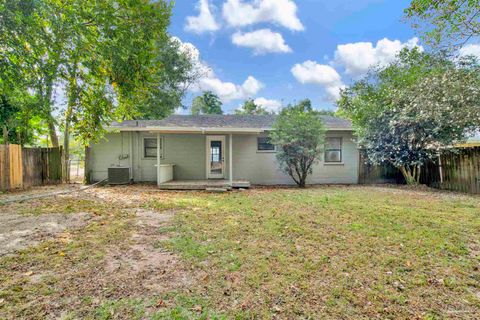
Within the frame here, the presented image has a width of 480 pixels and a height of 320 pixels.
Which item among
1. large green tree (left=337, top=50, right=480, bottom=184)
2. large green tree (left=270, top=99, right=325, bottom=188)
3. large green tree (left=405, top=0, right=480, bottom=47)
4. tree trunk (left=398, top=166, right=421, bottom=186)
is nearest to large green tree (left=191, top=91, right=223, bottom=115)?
large green tree (left=337, top=50, right=480, bottom=184)

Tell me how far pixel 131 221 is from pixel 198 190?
4552mm

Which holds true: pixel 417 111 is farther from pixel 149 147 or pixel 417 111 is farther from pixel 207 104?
pixel 207 104

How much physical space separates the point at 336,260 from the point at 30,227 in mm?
5548

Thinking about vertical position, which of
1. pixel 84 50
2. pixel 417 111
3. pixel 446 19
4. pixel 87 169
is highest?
pixel 84 50

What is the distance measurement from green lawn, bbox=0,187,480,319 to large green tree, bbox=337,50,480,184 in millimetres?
3261

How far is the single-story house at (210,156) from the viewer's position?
1148 cm

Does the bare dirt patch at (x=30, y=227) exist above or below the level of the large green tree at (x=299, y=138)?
below

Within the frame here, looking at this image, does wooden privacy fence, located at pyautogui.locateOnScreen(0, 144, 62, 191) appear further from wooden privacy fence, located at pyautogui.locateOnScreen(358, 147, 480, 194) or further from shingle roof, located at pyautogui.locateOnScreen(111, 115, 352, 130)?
wooden privacy fence, located at pyautogui.locateOnScreen(358, 147, 480, 194)

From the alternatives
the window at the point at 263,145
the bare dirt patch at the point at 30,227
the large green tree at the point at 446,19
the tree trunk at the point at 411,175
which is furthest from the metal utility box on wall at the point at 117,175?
the tree trunk at the point at 411,175

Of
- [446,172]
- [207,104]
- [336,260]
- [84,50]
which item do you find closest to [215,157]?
[84,50]

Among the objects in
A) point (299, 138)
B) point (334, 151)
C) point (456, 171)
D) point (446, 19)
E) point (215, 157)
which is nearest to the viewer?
point (446, 19)

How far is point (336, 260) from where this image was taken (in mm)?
3355

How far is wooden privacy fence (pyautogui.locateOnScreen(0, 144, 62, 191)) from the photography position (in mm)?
8203

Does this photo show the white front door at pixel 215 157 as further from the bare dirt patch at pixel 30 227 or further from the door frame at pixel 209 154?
the bare dirt patch at pixel 30 227
